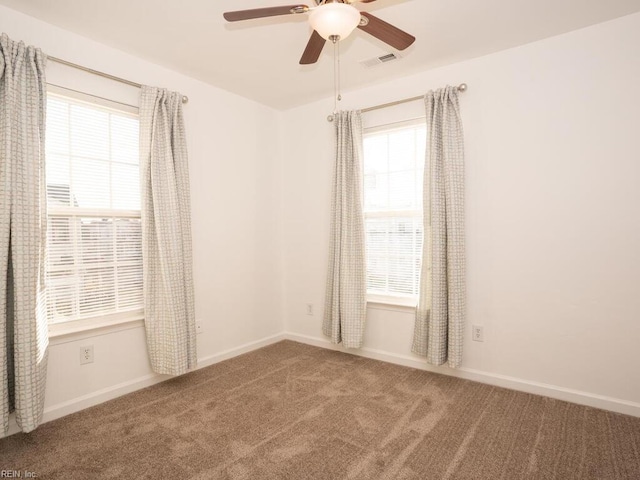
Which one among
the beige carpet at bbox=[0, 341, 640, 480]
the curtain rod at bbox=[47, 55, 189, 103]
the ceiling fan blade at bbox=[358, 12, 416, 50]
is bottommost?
the beige carpet at bbox=[0, 341, 640, 480]

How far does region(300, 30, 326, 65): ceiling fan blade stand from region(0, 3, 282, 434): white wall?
1.25 metres

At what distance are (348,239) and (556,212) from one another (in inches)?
63.1

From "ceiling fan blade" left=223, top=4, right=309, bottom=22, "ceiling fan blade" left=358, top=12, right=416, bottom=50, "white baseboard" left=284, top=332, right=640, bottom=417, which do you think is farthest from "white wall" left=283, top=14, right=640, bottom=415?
"ceiling fan blade" left=223, top=4, right=309, bottom=22

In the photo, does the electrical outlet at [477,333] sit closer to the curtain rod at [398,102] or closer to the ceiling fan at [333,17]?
the curtain rod at [398,102]

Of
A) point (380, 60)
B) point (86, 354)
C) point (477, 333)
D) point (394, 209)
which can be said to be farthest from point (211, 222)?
point (477, 333)

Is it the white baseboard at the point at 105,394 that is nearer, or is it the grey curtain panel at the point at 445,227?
the white baseboard at the point at 105,394

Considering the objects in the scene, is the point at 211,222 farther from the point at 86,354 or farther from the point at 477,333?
the point at 477,333

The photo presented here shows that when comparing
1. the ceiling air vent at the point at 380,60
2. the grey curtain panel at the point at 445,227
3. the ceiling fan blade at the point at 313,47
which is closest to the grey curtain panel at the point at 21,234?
the ceiling fan blade at the point at 313,47

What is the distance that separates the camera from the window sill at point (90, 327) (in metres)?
2.24

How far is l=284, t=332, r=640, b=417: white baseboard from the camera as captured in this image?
2.23 meters

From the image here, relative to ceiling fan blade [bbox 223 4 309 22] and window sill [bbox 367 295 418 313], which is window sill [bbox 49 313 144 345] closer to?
window sill [bbox 367 295 418 313]

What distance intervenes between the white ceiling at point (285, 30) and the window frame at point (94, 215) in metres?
0.41

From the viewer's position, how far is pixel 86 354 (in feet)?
7.75

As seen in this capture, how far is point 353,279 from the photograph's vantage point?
10.5 ft
